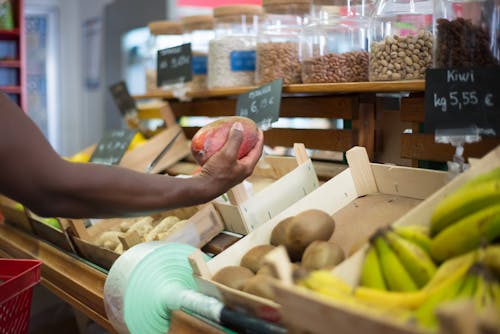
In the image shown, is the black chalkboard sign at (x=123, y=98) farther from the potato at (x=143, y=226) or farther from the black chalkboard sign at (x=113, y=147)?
the potato at (x=143, y=226)

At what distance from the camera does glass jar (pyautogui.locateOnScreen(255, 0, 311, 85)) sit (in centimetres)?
203

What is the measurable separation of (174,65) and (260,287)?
5.21 feet

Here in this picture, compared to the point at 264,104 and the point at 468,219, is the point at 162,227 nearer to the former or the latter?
the point at 264,104

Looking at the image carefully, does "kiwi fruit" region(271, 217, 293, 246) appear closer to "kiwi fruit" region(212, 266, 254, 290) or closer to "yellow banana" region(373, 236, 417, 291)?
"kiwi fruit" region(212, 266, 254, 290)

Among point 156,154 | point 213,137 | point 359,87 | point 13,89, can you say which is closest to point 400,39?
point 359,87

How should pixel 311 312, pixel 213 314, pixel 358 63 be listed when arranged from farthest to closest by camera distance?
pixel 358 63 < pixel 213 314 < pixel 311 312

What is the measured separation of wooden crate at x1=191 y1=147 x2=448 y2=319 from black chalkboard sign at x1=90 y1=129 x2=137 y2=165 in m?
1.29

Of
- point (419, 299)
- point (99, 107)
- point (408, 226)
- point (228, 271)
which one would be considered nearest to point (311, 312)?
point (419, 299)

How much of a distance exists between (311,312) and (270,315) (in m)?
0.24

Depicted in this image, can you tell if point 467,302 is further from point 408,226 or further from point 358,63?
point 358,63

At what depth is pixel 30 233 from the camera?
7.79 ft

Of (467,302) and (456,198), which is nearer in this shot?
(467,302)

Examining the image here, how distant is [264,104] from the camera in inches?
73.8

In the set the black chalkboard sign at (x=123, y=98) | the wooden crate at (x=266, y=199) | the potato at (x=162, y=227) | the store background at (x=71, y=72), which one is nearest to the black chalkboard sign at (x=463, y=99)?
the wooden crate at (x=266, y=199)
